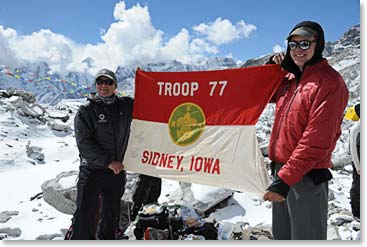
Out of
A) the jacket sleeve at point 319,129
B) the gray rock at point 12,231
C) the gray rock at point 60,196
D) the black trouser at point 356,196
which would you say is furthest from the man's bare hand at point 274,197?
the gray rock at point 60,196

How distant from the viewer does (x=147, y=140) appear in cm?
381

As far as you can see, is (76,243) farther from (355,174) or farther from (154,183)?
(355,174)

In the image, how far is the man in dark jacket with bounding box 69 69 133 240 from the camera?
3650 mm

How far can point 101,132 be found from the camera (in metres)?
3.70

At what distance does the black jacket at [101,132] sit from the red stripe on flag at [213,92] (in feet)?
0.83

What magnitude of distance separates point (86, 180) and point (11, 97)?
16.7 metres

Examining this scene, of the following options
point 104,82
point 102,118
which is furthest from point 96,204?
point 104,82

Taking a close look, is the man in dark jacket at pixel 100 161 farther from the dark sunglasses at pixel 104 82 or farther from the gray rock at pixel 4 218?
the gray rock at pixel 4 218

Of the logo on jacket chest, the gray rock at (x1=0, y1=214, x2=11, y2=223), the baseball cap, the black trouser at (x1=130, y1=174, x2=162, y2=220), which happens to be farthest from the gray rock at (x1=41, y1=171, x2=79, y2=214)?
the baseball cap

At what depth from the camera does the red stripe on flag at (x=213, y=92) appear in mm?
3138

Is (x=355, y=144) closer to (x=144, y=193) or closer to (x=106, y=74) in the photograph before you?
(x=144, y=193)

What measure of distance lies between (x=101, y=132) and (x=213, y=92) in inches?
53.0

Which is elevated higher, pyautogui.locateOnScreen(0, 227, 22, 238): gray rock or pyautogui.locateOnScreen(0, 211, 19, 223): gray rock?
pyautogui.locateOnScreen(0, 211, 19, 223): gray rock

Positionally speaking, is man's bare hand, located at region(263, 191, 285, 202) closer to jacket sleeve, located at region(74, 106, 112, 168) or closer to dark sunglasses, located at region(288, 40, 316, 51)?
dark sunglasses, located at region(288, 40, 316, 51)
